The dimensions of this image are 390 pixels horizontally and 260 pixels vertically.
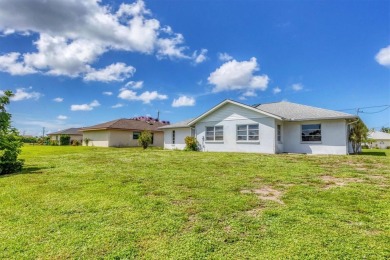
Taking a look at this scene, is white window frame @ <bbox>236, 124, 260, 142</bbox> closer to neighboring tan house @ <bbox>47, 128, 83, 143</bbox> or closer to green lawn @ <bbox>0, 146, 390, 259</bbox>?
green lawn @ <bbox>0, 146, 390, 259</bbox>

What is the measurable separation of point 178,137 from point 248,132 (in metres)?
8.30

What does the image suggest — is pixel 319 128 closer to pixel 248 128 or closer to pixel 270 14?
pixel 248 128

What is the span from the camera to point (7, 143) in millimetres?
9695

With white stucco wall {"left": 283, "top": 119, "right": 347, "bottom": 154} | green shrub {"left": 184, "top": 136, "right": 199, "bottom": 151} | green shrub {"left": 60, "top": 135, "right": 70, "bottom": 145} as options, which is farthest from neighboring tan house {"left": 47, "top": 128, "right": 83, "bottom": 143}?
white stucco wall {"left": 283, "top": 119, "right": 347, "bottom": 154}

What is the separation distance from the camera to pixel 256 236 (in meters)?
3.27

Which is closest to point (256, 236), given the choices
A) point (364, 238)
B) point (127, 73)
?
point (364, 238)

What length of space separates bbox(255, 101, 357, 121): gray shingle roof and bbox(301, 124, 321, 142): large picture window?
31.2 inches

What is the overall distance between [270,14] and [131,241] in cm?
1556

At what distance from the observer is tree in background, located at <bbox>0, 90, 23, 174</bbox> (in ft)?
31.4

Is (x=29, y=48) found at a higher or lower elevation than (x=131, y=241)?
higher

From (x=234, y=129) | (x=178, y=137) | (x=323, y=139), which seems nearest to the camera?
(x=323, y=139)

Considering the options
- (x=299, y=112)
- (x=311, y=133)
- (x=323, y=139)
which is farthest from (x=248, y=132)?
(x=323, y=139)

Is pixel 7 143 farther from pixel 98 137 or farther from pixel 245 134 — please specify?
pixel 98 137

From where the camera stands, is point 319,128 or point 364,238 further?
point 319,128
